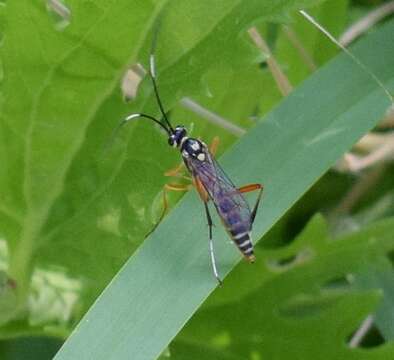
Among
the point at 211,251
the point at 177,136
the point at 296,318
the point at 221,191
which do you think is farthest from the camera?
the point at 296,318

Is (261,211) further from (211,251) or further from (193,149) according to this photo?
(193,149)

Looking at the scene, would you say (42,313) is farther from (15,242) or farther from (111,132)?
(111,132)

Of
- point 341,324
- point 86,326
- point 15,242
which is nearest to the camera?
point 86,326

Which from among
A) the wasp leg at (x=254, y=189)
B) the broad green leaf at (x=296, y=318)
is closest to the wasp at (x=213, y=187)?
the wasp leg at (x=254, y=189)

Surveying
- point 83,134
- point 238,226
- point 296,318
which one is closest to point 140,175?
point 83,134

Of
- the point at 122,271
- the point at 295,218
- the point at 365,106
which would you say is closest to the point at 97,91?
the point at 122,271

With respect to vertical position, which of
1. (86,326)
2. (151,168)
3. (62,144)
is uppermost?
(62,144)

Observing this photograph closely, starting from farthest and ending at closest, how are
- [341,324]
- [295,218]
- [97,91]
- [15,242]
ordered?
[295,218]
[341,324]
[15,242]
[97,91]
